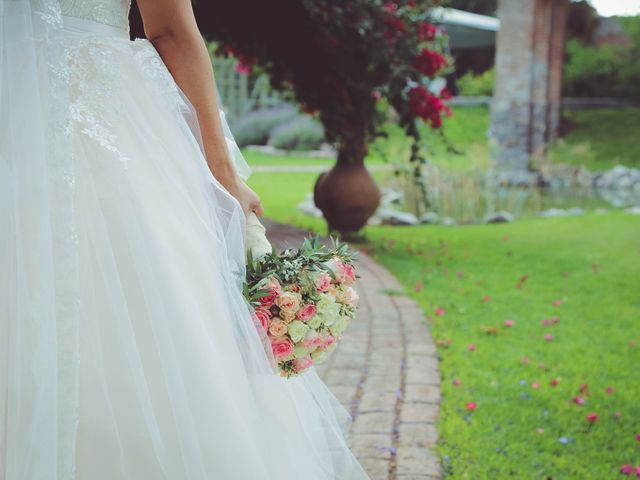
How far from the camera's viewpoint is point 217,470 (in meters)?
1.56

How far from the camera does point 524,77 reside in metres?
16.6

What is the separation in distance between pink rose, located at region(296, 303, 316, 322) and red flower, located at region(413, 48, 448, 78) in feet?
17.8

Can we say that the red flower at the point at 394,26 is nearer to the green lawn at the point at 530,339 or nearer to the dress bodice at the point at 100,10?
the green lawn at the point at 530,339

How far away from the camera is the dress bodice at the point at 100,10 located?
160 cm

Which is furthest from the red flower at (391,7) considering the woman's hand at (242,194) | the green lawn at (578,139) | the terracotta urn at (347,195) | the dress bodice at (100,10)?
the green lawn at (578,139)

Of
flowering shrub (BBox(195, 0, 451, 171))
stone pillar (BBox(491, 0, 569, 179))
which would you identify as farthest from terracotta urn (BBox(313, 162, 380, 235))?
stone pillar (BBox(491, 0, 569, 179))

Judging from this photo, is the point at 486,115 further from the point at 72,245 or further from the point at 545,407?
the point at 72,245

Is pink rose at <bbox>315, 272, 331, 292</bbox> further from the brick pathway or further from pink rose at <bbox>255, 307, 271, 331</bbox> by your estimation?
the brick pathway

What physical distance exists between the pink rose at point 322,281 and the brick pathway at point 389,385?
1174mm

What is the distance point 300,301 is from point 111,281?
0.45m

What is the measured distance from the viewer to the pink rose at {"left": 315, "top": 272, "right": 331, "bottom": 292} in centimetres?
181

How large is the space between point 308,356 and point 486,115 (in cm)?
2378

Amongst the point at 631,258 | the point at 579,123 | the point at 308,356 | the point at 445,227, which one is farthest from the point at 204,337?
the point at 579,123

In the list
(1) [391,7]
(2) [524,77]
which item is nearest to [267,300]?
(1) [391,7]
